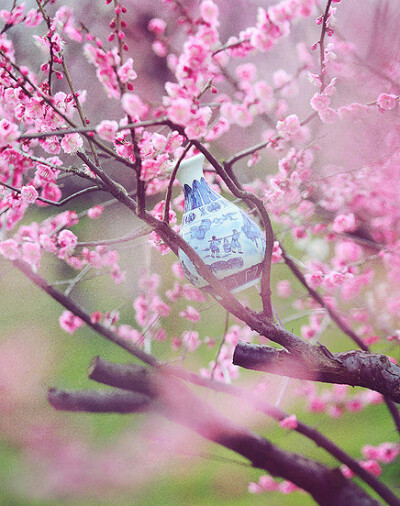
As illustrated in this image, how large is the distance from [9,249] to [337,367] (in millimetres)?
1089

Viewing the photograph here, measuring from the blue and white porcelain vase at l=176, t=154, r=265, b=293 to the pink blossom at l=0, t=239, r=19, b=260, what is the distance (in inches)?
24.8

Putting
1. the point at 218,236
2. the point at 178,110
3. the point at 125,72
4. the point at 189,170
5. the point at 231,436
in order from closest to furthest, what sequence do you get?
the point at 178,110, the point at 125,72, the point at 218,236, the point at 189,170, the point at 231,436

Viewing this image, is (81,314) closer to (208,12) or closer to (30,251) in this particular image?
(30,251)

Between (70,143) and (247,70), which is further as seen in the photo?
(247,70)

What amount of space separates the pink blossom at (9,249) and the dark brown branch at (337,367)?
85 cm

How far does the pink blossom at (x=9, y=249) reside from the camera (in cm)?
158

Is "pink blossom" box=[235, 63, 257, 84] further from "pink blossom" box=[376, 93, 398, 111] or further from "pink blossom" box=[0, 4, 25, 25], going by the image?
"pink blossom" box=[0, 4, 25, 25]

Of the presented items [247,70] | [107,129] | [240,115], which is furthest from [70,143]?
[247,70]

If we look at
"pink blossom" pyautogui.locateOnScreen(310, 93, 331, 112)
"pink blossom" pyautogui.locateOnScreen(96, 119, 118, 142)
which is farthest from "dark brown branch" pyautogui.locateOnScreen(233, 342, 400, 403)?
"pink blossom" pyautogui.locateOnScreen(310, 93, 331, 112)

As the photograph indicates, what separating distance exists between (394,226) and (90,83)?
388 centimetres

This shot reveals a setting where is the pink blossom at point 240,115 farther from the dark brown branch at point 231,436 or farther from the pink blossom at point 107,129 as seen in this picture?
the dark brown branch at point 231,436

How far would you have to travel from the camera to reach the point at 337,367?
1159 millimetres

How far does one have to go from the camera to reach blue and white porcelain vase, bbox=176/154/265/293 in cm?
124

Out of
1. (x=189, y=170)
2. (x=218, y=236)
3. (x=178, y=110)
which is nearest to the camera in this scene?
(x=178, y=110)
